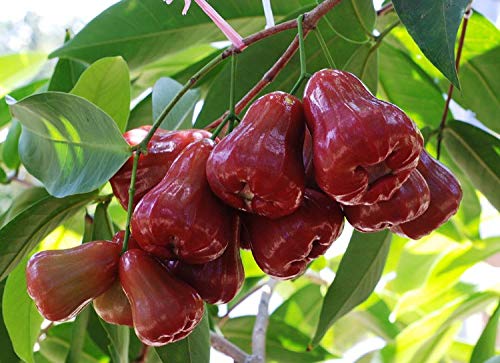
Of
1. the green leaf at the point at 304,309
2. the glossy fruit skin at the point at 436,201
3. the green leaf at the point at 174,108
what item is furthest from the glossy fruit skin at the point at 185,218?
the green leaf at the point at 304,309

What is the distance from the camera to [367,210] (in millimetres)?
598

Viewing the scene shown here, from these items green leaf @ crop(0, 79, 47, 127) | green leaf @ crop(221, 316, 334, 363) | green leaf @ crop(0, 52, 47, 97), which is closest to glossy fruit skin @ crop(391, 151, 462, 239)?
green leaf @ crop(221, 316, 334, 363)

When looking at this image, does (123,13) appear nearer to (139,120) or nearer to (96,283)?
(139,120)

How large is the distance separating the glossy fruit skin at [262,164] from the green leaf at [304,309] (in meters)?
0.82

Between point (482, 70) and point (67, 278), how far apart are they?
0.61m

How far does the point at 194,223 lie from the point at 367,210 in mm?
129

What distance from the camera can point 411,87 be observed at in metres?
1.12

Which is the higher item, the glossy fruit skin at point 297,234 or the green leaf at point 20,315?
the glossy fruit skin at point 297,234

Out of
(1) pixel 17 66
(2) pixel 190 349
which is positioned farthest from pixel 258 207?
(1) pixel 17 66

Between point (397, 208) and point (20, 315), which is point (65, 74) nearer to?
point (20, 315)

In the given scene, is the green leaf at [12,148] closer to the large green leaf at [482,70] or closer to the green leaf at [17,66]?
the green leaf at [17,66]

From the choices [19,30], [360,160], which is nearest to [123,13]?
[360,160]

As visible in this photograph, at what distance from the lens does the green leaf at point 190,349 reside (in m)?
0.74

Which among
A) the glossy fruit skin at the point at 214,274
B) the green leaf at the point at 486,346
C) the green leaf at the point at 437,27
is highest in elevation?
the green leaf at the point at 437,27
